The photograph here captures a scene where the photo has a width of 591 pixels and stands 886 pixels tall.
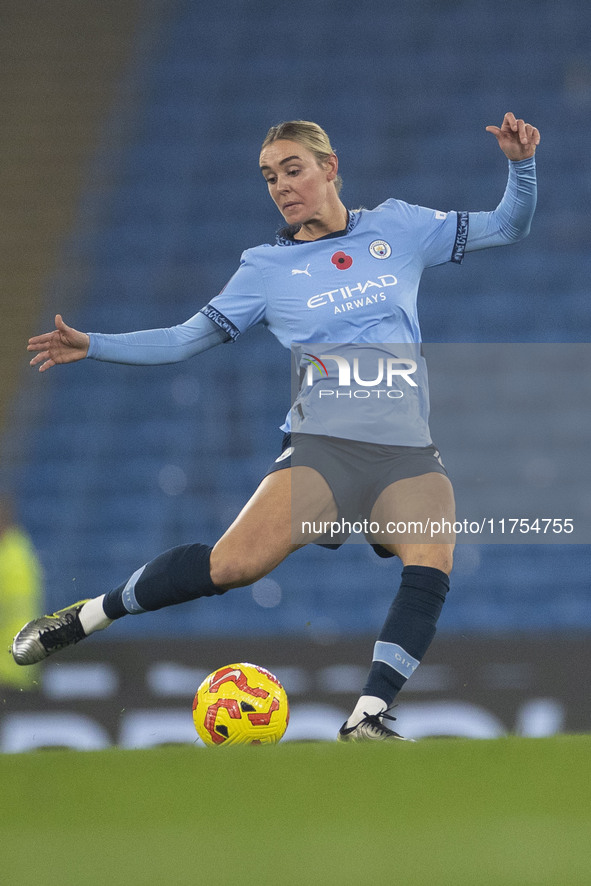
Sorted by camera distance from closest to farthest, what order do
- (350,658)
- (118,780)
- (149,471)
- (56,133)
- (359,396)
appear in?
(118,780) < (359,396) < (350,658) < (149,471) < (56,133)

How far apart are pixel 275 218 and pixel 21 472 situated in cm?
250

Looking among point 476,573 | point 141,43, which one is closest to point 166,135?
point 141,43

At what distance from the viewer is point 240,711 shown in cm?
317

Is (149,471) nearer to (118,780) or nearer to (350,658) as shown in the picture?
(350,658)

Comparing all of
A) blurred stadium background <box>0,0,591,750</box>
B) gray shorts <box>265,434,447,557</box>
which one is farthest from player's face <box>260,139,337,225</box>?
blurred stadium background <box>0,0,591,750</box>

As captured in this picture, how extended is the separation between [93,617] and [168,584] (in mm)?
298

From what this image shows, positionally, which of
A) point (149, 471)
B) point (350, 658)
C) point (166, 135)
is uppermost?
point (166, 135)

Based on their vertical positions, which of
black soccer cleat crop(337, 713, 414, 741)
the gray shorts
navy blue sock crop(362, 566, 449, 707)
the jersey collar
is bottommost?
black soccer cleat crop(337, 713, 414, 741)

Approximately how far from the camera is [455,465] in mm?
7586

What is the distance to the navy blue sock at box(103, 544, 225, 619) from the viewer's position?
9.91 ft

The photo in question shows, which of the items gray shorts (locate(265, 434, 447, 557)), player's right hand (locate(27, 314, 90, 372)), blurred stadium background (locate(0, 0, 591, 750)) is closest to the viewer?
gray shorts (locate(265, 434, 447, 557))

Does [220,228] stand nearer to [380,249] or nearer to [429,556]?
[380,249]

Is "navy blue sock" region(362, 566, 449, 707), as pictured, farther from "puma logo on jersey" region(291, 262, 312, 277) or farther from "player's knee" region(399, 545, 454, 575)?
"puma logo on jersey" region(291, 262, 312, 277)

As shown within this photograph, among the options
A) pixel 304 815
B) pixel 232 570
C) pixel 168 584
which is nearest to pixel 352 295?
pixel 232 570
